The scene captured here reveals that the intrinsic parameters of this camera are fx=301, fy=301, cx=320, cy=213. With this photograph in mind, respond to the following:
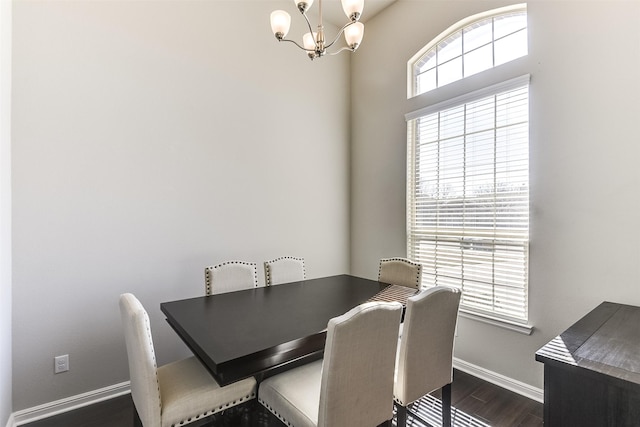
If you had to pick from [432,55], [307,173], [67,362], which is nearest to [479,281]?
[307,173]

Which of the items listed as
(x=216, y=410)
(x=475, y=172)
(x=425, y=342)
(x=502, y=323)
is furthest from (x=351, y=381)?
(x=475, y=172)

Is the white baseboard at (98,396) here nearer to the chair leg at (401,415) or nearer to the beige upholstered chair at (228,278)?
the beige upholstered chair at (228,278)

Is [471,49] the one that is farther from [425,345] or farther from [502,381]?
[502,381]

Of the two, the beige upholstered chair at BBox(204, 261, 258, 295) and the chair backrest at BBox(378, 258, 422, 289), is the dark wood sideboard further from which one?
the beige upholstered chair at BBox(204, 261, 258, 295)

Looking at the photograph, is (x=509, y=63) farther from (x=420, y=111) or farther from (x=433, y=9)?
(x=433, y=9)

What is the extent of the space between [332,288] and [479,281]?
52.5 inches

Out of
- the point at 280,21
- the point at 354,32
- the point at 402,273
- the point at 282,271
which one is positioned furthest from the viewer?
the point at 282,271

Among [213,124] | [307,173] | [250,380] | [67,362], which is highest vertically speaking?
[213,124]

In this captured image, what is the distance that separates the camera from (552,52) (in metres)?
2.26

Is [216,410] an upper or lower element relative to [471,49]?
lower

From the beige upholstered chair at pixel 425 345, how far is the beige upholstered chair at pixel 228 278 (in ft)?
4.49

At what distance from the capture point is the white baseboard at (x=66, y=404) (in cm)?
203

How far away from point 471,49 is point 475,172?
118 cm

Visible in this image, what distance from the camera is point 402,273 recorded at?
2.65 metres
